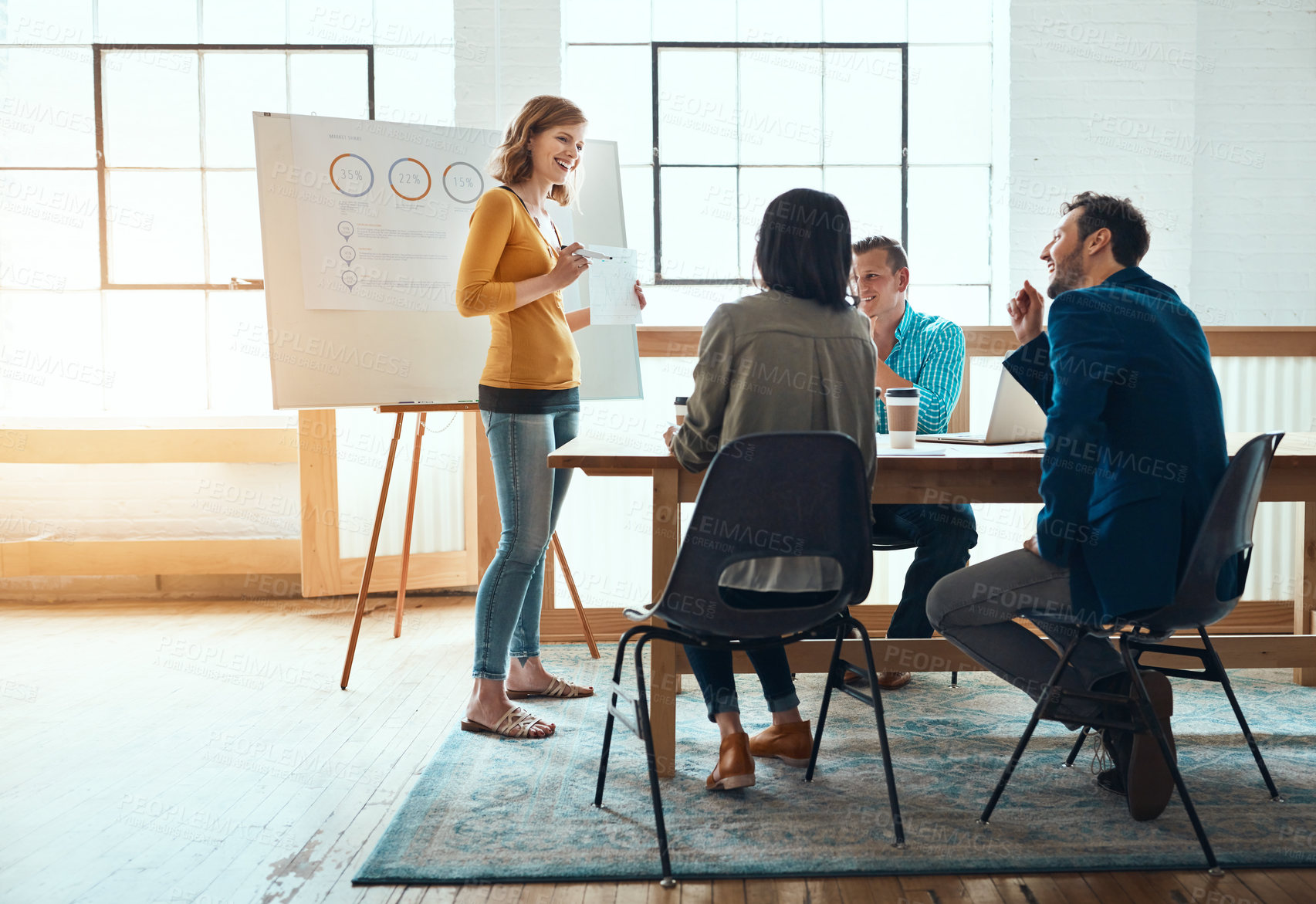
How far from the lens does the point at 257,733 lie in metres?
2.36

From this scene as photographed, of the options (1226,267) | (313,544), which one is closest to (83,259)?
(313,544)

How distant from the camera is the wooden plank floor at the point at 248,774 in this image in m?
1.56

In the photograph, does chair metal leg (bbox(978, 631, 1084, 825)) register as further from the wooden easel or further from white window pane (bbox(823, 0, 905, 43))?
white window pane (bbox(823, 0, 905, 43))

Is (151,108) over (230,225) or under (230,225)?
over

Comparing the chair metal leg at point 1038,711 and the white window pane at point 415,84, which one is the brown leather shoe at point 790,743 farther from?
the white window pane at point 415,84

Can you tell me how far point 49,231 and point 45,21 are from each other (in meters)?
0.88

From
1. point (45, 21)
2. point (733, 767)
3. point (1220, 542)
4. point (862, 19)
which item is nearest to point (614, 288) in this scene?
point (733, 767)

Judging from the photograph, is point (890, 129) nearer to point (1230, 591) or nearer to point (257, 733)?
point (1230, 591)

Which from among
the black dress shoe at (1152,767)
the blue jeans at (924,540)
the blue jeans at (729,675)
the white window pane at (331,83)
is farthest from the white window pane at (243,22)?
the black dress shoe at (1152,767)

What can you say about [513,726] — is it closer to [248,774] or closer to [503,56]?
[248,774]

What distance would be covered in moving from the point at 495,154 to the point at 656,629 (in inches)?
51.1

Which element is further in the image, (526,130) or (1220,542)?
(526,130)

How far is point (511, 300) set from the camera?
225 cm

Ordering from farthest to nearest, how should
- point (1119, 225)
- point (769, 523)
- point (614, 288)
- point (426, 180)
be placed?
point (426, 180) < point (614, 288) < point (1119, 225) < point (769, 523)
